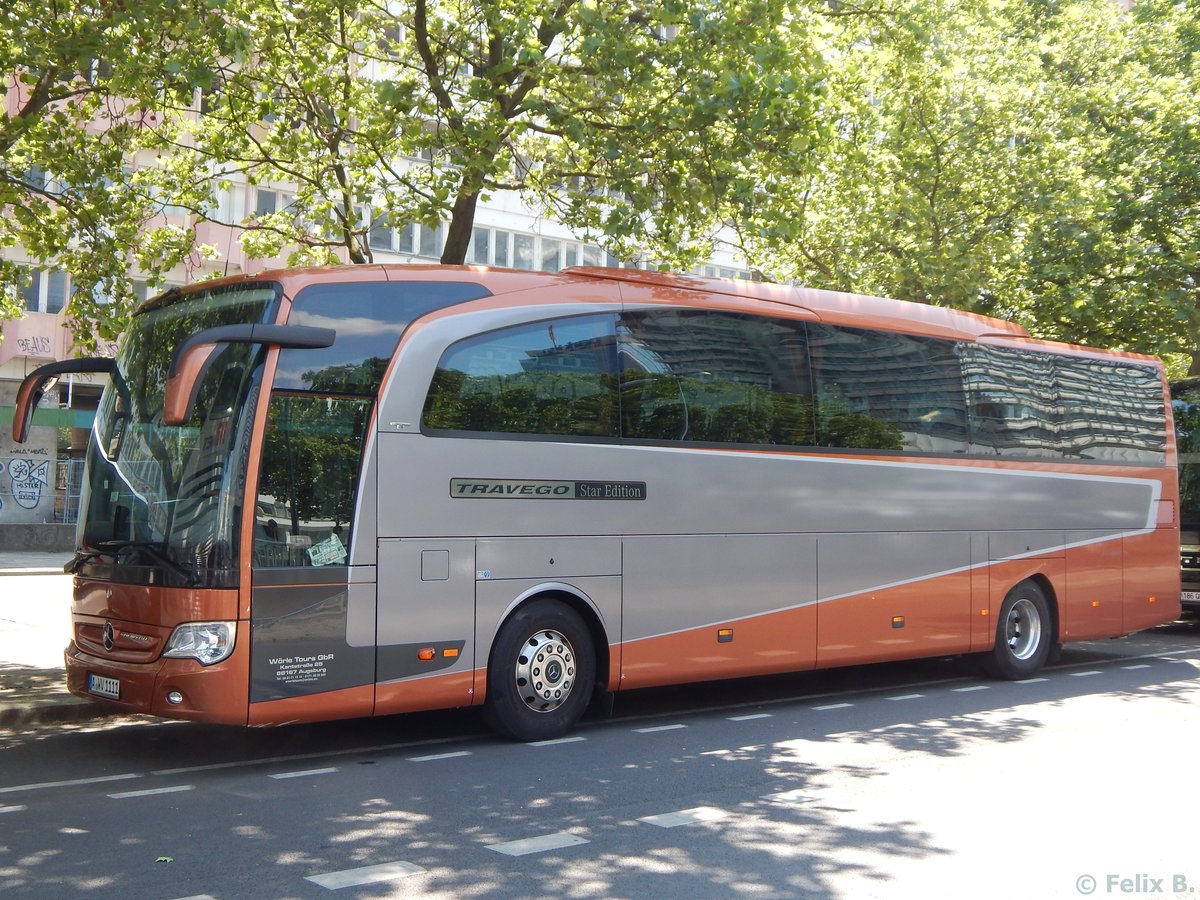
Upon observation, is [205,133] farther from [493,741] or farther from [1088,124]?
[1088,124]

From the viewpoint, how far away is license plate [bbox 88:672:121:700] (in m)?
8.76

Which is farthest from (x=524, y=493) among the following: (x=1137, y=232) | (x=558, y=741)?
(x=1137, y=232)

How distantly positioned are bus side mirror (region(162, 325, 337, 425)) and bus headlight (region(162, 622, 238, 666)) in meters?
1.29

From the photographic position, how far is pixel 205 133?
688 inches

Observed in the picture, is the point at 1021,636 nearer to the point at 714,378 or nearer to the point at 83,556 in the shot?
the point at 714,378

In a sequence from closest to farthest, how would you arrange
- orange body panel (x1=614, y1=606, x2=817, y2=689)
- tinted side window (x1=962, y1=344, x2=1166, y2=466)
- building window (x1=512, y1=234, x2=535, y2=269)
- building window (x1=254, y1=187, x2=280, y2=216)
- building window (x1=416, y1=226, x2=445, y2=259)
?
orange body panel (x1=614, y1=606, x2=817, y2=689) → tinted side window (x1=962, y1=344, x2=1166, y2=466) → building window (x1=254, y1=187, x2=280, y2=216) → building window (x1=416, y1=226, x2=445, y2=259) → building window (x1=512, y1=234, x2=535, y2=269)

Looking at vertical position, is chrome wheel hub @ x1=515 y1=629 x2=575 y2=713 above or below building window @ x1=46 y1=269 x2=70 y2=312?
below

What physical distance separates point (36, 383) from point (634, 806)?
17.3ft

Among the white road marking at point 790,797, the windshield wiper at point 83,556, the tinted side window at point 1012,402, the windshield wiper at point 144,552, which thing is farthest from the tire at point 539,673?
Answer: the tinted side window at point 1012,402

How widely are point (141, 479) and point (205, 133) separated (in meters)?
9.82

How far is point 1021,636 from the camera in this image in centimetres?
1425

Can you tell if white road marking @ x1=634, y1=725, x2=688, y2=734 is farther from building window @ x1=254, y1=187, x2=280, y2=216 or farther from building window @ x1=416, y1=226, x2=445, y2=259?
building window @ x1=416, y1=226, x2=445, y2=259

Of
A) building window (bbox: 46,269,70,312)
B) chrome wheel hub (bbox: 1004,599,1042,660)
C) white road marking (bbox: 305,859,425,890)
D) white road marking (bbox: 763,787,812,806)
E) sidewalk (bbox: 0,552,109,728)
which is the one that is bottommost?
sidewalk (bbox: 0,552,109,728)

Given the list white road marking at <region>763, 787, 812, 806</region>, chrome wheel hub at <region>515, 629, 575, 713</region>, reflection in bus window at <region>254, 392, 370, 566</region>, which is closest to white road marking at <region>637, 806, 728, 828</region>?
white road marking at <region>763, 787, 812, 806</region>
